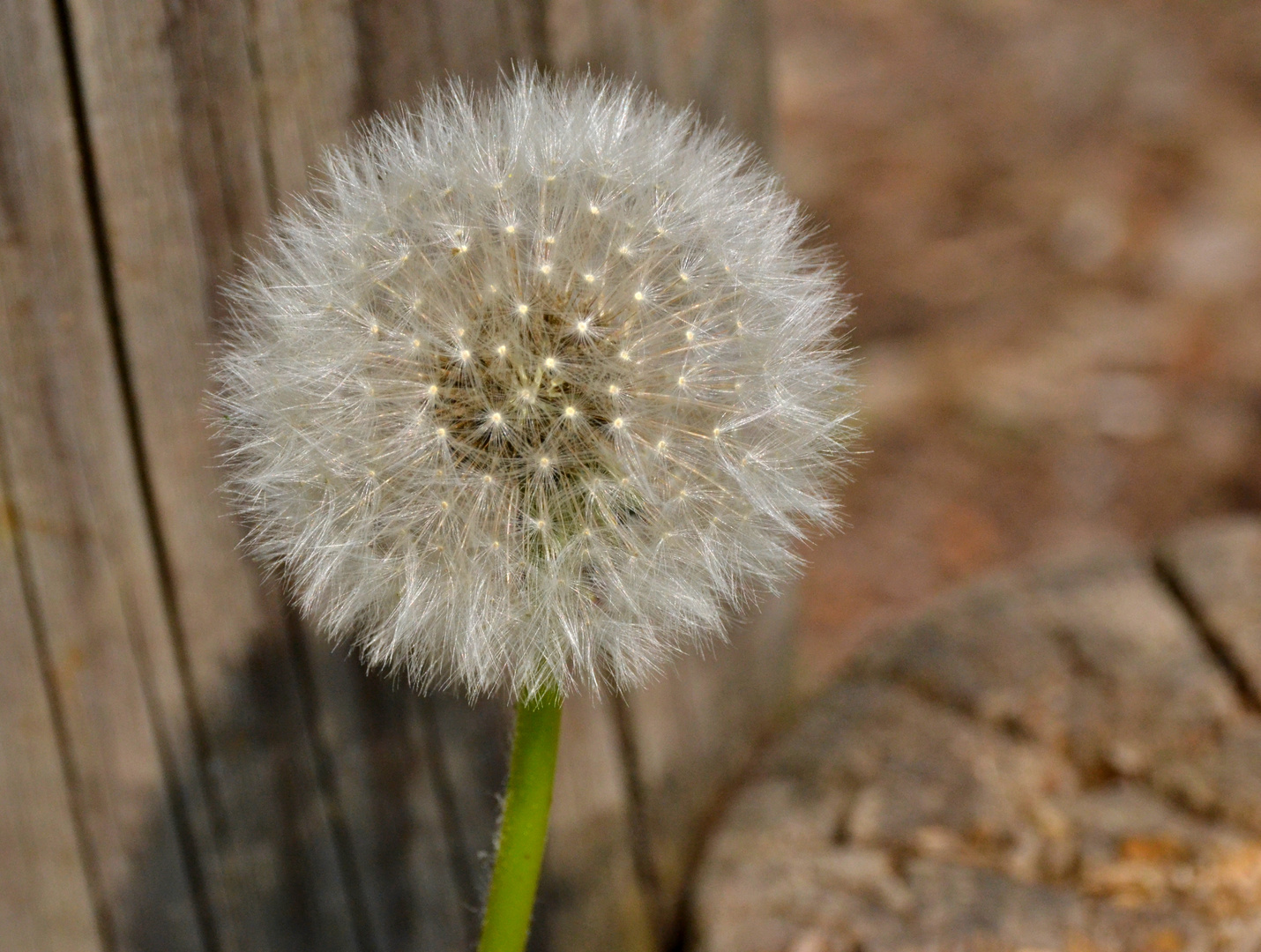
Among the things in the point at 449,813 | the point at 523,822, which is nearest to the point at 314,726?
the point at 449,813

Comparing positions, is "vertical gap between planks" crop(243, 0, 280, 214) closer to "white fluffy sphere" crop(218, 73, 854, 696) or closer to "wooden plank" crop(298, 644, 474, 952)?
"white fluffy sphere" crop(218, 73, 854, 696)

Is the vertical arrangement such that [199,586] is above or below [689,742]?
above

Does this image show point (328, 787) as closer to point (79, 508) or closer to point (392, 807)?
point (392, 807)

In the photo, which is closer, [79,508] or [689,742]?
[79,508]

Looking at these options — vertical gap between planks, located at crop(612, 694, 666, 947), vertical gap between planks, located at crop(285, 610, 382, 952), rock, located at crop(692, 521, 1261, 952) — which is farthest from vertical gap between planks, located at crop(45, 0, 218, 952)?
rock, located at crop(692, 521, 1261, 952)

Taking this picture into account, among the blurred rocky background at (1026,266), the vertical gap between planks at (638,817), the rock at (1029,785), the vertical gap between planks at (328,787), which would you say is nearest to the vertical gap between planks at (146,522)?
the vertical gap between planks at (328,787)

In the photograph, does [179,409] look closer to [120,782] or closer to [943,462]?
[120,782]

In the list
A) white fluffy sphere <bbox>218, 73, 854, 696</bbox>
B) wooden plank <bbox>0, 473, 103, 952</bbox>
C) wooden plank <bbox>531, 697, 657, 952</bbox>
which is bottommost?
wooden plank <bbox>531, 697, 657, 952</bbox>
